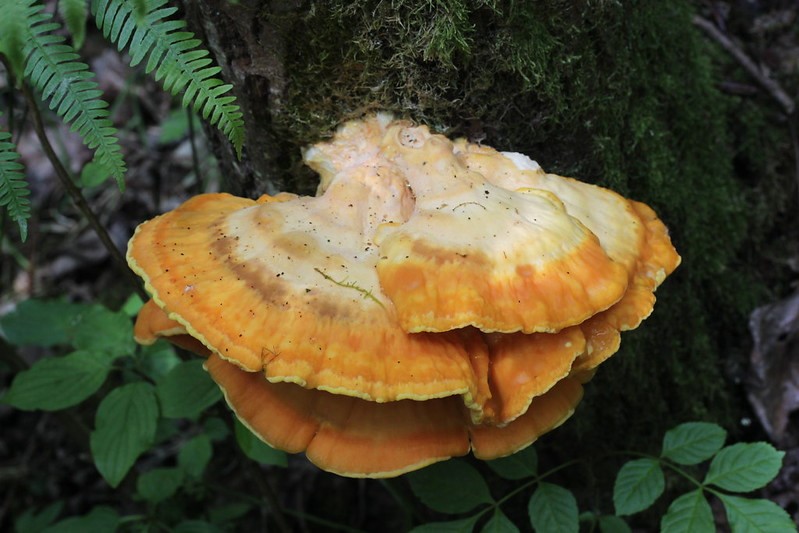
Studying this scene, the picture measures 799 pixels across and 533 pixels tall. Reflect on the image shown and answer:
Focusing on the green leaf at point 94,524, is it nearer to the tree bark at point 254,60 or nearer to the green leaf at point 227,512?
the green leaf at point 227,512

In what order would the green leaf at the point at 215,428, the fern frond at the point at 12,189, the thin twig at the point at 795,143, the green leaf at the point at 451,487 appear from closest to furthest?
1. the fern frond at the point at 12,189
2. the green leaf at the point at 451,487
3. the green leaf at the point at 215,428
4. the thin twig at the point at 795,143

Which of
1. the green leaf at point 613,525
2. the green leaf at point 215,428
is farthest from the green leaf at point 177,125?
→ the green leaf at point 613,525

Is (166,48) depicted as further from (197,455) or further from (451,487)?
(197,455)

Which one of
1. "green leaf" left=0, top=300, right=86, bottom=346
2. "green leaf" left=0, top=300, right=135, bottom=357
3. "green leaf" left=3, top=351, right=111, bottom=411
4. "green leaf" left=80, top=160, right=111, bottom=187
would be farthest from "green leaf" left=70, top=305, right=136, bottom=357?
"green leaf" left=80, top=160, right=111, bottom=187

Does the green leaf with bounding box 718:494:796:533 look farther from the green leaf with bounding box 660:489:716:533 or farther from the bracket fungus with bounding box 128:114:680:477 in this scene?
the bracket fungus with bounding box 128:114:680:477

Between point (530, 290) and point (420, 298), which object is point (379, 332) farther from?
point (530, 290)

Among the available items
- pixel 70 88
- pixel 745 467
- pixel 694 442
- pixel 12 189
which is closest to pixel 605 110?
pixel 694 442

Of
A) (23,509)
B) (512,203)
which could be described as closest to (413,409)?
(512,203)
